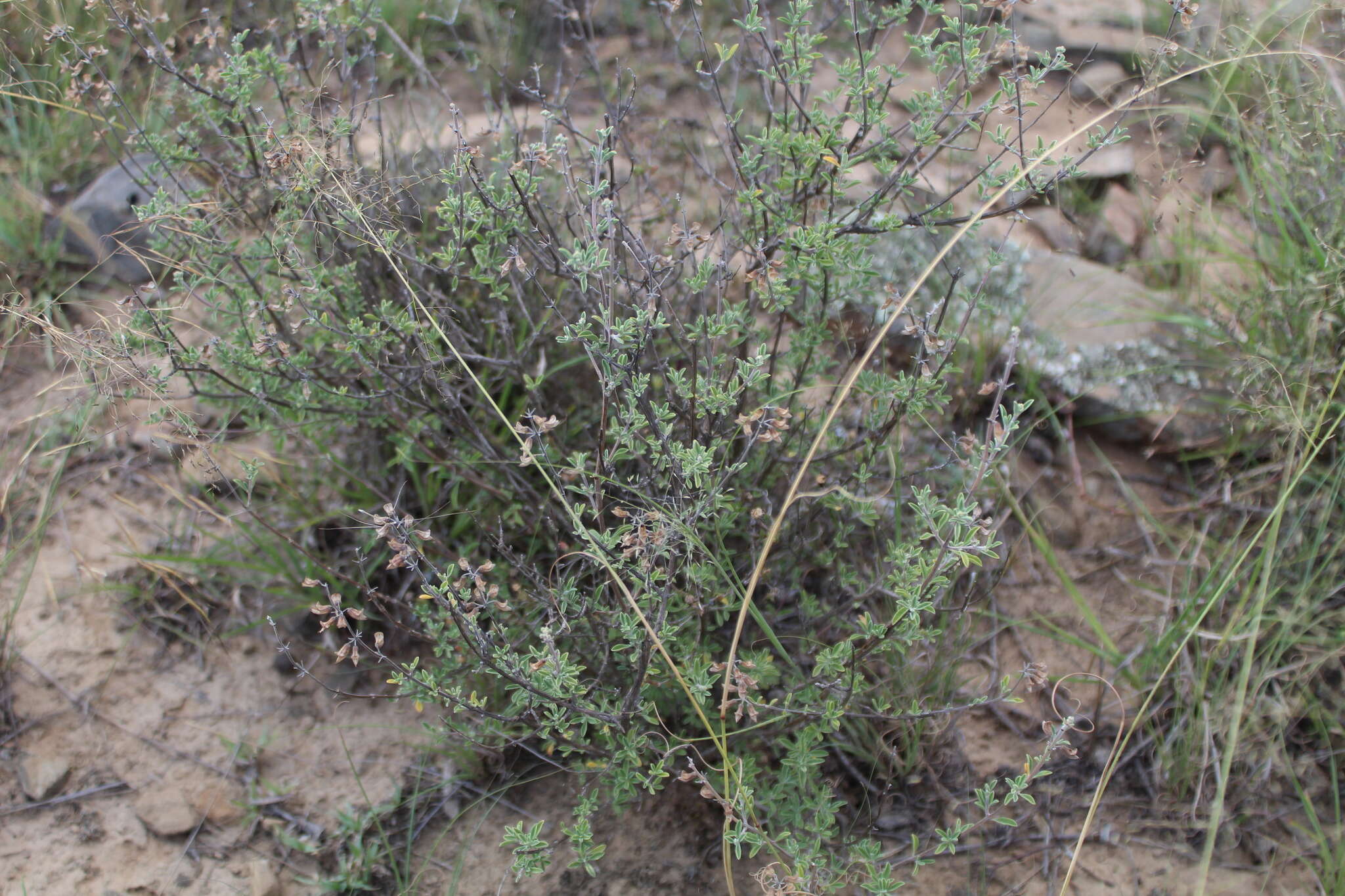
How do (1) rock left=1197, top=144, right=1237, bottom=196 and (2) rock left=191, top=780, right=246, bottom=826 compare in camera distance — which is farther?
(1) rock left=1197, top=144, right=1237, bottom=196

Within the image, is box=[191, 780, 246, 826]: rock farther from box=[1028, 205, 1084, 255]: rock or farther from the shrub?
box=[1028, 205, 1084, 255]: rock

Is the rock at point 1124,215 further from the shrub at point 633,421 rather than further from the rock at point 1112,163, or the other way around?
the shrub at point 633,421

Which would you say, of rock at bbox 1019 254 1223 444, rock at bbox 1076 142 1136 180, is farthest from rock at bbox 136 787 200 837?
rock at bbox 1076 142 1136 180

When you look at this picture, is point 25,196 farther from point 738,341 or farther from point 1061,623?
point 1061,623

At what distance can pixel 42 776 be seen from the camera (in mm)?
2508

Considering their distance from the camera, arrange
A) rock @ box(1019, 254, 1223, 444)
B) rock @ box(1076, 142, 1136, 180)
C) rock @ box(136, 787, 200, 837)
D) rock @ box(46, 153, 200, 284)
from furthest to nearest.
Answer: rock @ box(1076, 142, 1136, 180) → rock @ box(46, 153, 200, 284) → rock @ box(1019, 254, 1223, 444) → rock @ box(136, 787, 200, 837)

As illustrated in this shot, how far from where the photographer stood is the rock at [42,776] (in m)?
2.49

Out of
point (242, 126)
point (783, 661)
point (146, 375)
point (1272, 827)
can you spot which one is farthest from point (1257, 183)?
point (146, 375)

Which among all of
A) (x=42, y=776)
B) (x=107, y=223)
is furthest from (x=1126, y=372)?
(x=107, y=223)

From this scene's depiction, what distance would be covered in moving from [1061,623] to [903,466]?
0.72 m

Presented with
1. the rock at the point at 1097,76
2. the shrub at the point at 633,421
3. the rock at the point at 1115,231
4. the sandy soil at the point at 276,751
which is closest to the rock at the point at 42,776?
the sandy soil at the point at 276,751

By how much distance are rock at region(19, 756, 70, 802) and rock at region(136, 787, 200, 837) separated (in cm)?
21

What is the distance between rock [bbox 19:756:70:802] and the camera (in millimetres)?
2486

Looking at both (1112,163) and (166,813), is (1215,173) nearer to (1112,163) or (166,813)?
(1112,163)
